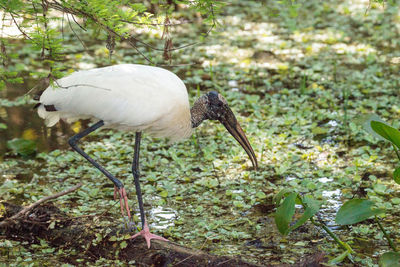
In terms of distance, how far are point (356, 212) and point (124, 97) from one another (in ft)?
5.70

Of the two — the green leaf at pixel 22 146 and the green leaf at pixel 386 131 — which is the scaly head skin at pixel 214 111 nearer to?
the green leaf at pixel 386 131

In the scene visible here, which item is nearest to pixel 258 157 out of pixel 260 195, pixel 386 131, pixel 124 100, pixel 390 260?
pixel 260 195

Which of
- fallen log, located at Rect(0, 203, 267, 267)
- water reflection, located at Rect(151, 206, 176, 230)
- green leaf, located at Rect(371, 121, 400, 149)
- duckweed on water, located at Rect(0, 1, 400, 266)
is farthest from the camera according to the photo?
water reflection, located at Rect(151, 206, 176, 230)

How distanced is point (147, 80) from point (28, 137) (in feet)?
9.44

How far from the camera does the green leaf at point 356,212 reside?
3371mm

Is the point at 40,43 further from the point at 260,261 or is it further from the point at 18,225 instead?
the point at 260,261

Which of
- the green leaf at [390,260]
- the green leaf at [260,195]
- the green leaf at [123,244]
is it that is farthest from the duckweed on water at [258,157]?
the green leaf at [390,260]

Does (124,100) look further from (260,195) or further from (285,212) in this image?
(260,195)

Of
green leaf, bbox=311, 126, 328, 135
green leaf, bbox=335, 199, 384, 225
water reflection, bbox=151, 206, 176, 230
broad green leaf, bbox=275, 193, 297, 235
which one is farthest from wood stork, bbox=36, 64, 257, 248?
green leaf, bbox=311, 126, 328, 135

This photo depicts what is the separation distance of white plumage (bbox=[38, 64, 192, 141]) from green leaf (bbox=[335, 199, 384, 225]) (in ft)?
4.76

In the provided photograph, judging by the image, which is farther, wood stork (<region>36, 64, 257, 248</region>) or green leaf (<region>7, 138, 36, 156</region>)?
green leaf (<region>7, 138, 36, 156</region>)

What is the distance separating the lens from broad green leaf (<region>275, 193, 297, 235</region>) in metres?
3.53

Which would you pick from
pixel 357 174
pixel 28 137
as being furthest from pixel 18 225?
pixel 357 174

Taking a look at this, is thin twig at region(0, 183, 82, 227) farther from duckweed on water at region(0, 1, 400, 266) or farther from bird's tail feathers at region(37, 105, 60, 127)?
bird's tail feathers at region(37, 105, 60, 127)
